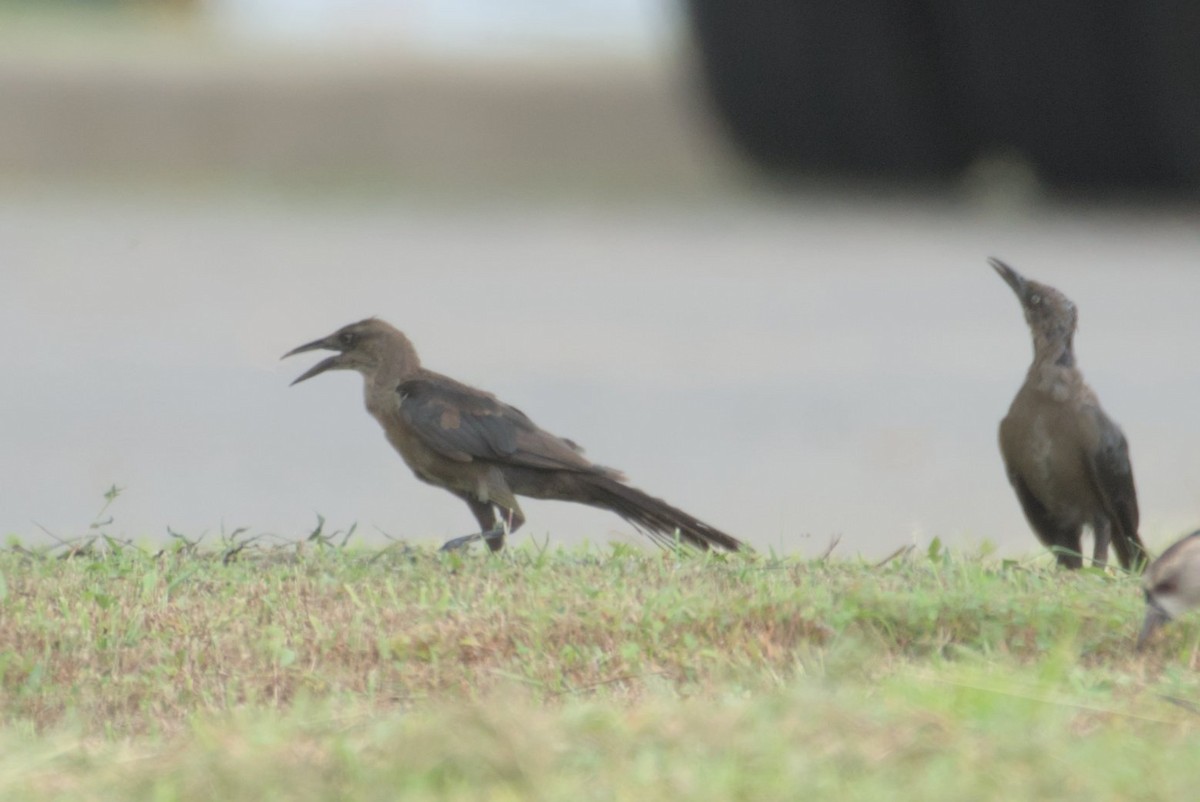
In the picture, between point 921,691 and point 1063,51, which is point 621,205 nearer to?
point 1063,51

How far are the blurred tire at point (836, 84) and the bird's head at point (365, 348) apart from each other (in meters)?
9.31

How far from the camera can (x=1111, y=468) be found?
550 cm

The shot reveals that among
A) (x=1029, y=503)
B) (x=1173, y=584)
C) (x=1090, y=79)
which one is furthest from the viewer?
(x=1090, y=79)

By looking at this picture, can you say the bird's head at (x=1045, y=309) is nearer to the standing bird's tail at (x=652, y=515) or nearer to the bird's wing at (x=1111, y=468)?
the bird's wing at (x=1111, y=468)

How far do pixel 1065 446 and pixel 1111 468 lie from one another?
0.44 ft

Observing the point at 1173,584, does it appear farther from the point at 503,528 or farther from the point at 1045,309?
the point at 503,528

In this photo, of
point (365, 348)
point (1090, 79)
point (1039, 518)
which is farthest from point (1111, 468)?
point (1090, 79)

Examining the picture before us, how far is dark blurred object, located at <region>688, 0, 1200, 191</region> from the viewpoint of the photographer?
46.6ft

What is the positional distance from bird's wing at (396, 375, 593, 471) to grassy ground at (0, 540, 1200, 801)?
0.36m

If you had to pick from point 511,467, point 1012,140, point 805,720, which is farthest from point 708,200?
point 805,720

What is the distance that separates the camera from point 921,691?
3832mm

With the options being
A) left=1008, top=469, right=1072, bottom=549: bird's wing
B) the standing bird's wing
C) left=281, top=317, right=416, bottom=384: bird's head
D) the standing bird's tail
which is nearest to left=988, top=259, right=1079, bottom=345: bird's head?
the standing bird's wing

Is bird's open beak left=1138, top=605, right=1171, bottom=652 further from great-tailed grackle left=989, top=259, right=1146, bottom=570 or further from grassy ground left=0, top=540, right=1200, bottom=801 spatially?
great-tailed grackle left=989, top=259, right=1146, bottom=570

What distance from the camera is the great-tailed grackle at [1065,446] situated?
5.50 m
